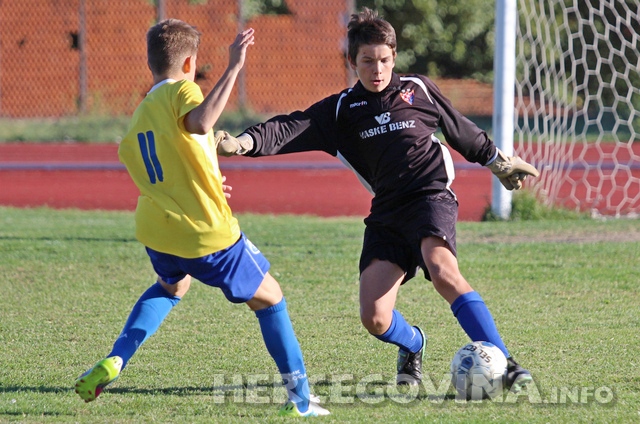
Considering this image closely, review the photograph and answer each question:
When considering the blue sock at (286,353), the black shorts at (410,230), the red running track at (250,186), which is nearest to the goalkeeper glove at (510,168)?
the black shorts at (410,230)

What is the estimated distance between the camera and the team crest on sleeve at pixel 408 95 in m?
4.15

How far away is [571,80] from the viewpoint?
10711 millimetres

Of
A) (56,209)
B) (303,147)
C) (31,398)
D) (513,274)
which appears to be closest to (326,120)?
(303,147)

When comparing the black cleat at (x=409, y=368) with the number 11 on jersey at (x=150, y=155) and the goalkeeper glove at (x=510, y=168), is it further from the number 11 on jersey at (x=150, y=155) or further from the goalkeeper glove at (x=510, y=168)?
the number 11 on jersey at (x=150, y=155)

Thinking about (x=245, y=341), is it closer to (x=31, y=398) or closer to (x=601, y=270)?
(x=31, y=398)

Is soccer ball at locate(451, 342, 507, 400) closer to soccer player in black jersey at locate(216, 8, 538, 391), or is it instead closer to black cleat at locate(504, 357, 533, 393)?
black cleat at locate(504, 357, 533, 393)

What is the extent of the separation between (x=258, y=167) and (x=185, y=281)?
10120mm

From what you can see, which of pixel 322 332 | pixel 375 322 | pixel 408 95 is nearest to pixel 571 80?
pixel 322 332

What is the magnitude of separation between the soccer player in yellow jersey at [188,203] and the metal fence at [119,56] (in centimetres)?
1510

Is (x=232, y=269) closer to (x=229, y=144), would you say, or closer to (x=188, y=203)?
(x=188, y=203)

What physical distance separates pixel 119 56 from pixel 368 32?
15.6 meters

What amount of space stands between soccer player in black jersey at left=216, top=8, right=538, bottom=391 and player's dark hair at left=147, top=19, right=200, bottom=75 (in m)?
0.49

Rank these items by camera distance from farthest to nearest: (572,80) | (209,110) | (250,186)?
1. (250,186)
2. (572,80)
3. (209,110)

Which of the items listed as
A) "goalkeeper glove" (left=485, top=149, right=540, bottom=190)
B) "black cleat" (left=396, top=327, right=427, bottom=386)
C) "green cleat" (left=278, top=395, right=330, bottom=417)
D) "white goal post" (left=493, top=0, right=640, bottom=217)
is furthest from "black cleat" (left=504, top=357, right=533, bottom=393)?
"white goal post" (left=493, top=0, right=640, bottom=217)
